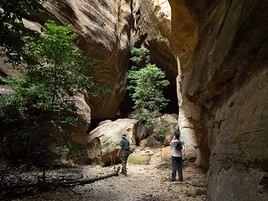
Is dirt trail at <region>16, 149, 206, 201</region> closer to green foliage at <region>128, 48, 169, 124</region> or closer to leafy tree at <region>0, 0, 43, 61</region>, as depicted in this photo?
leafy tree at <region>0, 0, 43, 61</region>

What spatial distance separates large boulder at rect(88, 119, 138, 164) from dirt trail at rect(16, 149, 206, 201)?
340 cm

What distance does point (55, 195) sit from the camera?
310 inches

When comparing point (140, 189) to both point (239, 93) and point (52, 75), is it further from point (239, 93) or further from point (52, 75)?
point (239, 93)

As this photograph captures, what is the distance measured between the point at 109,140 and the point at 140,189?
741cm

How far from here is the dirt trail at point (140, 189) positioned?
787 cm

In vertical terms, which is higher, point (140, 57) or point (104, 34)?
point (104, 34)

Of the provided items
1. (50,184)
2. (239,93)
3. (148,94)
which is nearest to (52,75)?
(50,184)

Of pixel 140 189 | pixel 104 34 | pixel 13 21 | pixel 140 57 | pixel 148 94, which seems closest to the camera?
pixel 13 21

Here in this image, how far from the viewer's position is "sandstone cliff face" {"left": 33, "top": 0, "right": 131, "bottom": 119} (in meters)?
16.7

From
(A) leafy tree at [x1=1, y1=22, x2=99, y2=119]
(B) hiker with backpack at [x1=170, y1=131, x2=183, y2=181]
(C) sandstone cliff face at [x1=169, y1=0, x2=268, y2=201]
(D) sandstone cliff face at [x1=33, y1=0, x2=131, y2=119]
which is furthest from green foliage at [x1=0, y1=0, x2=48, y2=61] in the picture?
(D) sandstone cliff face at [x1=33, y1=0, x2=131, y2=119]

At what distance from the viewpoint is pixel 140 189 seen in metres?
9.26

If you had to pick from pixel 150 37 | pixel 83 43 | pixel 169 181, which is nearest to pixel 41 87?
pixel 169 181

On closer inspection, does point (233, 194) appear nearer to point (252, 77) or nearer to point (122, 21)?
point (252, 77)

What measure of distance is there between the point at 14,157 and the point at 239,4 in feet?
34.3
